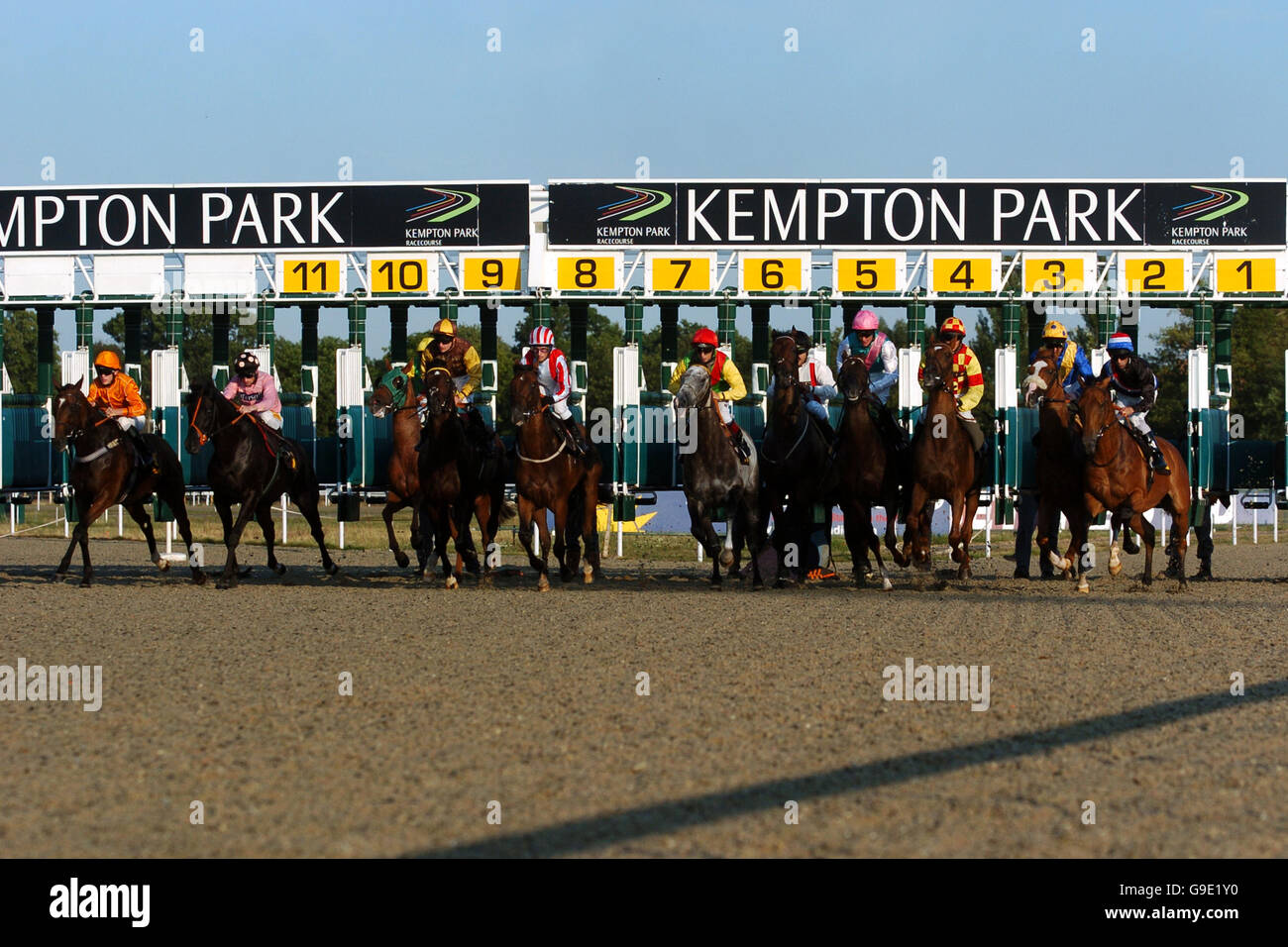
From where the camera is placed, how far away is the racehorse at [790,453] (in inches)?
566

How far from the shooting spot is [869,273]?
23.7 meters

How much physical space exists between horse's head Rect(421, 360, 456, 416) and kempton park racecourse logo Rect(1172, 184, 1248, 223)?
13914mm

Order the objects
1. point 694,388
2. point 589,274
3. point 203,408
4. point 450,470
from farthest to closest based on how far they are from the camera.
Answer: point 589,274, point 203,408, point 450,470, point 694,388

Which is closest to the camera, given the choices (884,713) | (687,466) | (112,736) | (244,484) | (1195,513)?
(112,736)

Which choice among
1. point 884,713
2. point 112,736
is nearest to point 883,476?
point 884,713

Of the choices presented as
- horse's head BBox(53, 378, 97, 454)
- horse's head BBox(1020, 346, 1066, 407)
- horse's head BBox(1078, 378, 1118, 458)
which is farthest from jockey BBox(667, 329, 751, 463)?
horse's head BBox(53, 378, 97, 454)

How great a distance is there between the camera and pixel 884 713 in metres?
7.61

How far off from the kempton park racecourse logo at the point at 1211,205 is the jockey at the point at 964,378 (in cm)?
1023

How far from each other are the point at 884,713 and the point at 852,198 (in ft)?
56.5

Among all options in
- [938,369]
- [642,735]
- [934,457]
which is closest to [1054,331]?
[938,369]

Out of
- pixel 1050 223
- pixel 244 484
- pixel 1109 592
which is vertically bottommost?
pixel 1109 592

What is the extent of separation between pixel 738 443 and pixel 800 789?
913 centimetres

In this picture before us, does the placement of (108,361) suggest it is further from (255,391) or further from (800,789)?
(800,789)
